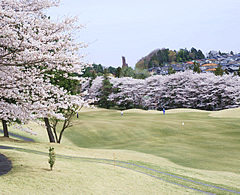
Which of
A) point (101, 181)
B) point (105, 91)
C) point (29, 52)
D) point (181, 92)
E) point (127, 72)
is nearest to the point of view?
point (29, 52)

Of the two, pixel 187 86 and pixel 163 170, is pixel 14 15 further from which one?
pixel 187 86

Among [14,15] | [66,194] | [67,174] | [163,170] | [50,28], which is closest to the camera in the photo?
[66,194]

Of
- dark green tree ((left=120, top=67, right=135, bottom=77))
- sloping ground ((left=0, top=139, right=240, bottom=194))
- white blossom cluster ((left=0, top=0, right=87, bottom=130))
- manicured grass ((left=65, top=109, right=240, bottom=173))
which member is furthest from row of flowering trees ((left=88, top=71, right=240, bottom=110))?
white blossom cluster ((left=0, top=0, right=87, bottom=130))

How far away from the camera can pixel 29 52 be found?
10883 mm

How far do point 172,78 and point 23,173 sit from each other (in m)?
66.0

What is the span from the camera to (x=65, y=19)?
47.5ft

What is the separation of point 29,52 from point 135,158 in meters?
13.4

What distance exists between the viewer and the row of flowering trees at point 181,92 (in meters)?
68.6

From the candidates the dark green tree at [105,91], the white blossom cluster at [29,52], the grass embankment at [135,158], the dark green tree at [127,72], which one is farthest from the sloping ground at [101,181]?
the dark green tree at [127,72]

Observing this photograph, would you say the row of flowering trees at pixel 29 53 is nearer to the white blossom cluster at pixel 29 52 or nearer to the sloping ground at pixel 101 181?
the white blossom cluster at pixel 29 52

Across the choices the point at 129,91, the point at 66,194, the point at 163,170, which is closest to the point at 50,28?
the point at 66,194

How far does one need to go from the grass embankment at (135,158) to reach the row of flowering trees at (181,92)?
899 inches

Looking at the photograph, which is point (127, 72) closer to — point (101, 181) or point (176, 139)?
point (176, 139)

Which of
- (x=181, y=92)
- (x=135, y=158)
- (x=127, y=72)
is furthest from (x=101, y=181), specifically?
(x=127, y=72)
